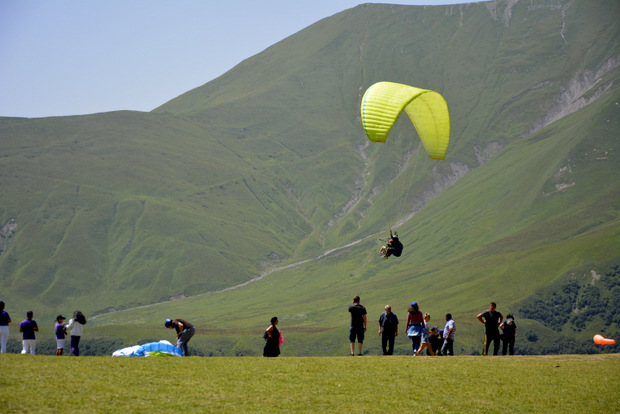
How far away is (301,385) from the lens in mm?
20984

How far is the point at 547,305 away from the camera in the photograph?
561ft

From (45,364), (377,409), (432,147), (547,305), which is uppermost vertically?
(547,305)

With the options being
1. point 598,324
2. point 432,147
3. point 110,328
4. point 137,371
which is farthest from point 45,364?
point 110,328

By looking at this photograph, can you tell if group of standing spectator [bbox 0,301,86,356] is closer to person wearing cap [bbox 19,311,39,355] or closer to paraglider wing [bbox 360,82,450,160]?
person wearing cap [bbox 19,311,39,355]

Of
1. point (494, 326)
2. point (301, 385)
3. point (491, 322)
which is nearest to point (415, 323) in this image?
point (491, 322)

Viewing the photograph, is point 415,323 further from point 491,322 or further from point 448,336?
point 491,322

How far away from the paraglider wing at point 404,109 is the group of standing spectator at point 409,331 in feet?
27.4

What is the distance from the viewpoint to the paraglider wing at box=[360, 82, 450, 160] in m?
31.9

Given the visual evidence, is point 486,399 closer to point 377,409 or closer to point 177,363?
point 377,409

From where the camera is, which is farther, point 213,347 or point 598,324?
point 213,347

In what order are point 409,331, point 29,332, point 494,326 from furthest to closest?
1. point 494,326
2. point 409,331
3. point 29,332

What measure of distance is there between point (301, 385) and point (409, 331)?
7810 millimetres

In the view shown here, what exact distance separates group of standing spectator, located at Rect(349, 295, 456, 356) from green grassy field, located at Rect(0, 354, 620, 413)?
1.38 metres

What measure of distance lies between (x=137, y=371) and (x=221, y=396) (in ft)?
11.9
